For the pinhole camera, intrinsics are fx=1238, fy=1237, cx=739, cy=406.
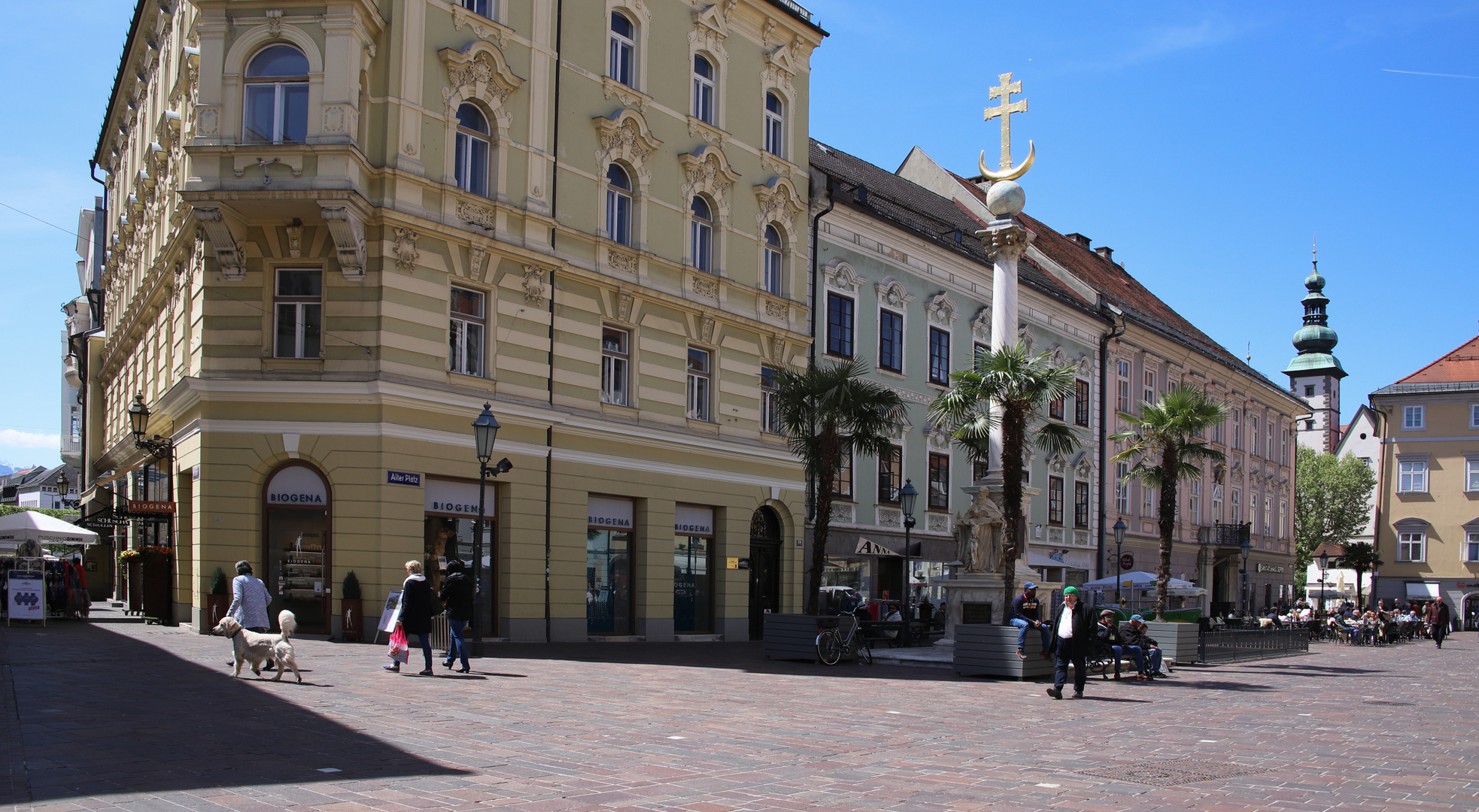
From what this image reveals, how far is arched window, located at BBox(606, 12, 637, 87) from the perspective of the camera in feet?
90.1

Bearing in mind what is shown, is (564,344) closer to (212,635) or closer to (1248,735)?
(212,635)

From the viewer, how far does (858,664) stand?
22016mm

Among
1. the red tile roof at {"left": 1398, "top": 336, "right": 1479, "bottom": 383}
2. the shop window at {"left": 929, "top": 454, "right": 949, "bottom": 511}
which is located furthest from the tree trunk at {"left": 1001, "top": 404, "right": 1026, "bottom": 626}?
the red tile roof at {"left": 1398, "top": 336, "right": 1479, "bottom": 383}

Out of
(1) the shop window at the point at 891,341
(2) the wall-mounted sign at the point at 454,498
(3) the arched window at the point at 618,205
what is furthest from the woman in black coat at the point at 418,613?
(1) the shop window at the point at 891,341

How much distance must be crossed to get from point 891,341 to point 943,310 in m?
3.32

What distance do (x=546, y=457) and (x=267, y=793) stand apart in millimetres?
17091

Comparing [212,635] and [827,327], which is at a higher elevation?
[827,327]

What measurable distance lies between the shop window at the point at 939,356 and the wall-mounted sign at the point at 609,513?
15.2 meters

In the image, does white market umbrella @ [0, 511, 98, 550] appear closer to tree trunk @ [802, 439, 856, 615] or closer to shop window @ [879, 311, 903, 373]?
tree trunk @ [802, 439, 856, 615]

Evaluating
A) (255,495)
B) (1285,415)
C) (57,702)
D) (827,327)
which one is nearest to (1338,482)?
(1285,415)

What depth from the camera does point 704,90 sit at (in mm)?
30047

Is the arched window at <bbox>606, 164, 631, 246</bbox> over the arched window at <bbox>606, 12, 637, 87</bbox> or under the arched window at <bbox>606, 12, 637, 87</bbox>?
under

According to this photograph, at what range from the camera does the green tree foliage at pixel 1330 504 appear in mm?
85375

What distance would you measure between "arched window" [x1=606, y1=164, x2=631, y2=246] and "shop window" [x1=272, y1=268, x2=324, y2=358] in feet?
22.4
